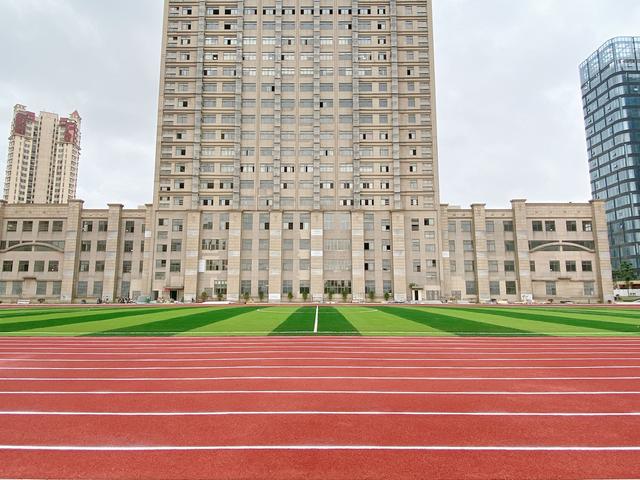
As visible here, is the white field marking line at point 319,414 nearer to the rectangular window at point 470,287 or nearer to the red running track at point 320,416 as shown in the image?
the red running track at point 320,416

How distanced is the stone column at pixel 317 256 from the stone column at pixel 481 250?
81.7ft

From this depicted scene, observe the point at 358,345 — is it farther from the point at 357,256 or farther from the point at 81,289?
the point at 81,289

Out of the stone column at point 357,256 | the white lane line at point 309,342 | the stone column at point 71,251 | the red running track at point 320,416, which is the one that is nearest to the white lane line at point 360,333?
the white lane line at point 309,342

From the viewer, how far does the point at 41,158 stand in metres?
139

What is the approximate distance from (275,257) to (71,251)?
3275 centimetres

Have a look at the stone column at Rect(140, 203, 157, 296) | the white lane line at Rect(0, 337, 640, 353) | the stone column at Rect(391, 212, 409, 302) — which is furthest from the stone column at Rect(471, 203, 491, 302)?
the stone column at Rect(140, 203, 157, 296)

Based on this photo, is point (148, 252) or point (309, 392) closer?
point (309, 392)

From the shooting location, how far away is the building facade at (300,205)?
2452 inches

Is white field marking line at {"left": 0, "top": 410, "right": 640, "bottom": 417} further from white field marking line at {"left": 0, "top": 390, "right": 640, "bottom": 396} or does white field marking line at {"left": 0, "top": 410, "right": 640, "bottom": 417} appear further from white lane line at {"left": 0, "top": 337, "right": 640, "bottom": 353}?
white lane line at {"left": 0, "top": 337, "right": 640, "bottom": 353}

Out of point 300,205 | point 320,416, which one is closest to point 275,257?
point 300,205

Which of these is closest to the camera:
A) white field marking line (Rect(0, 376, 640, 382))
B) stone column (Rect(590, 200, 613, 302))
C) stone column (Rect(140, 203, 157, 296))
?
white field marking line (Rect(0, 376, 640, 382))

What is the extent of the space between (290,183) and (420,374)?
56.9 metres

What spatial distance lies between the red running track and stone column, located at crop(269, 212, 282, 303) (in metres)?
48.2

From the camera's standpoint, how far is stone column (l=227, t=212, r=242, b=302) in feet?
201
